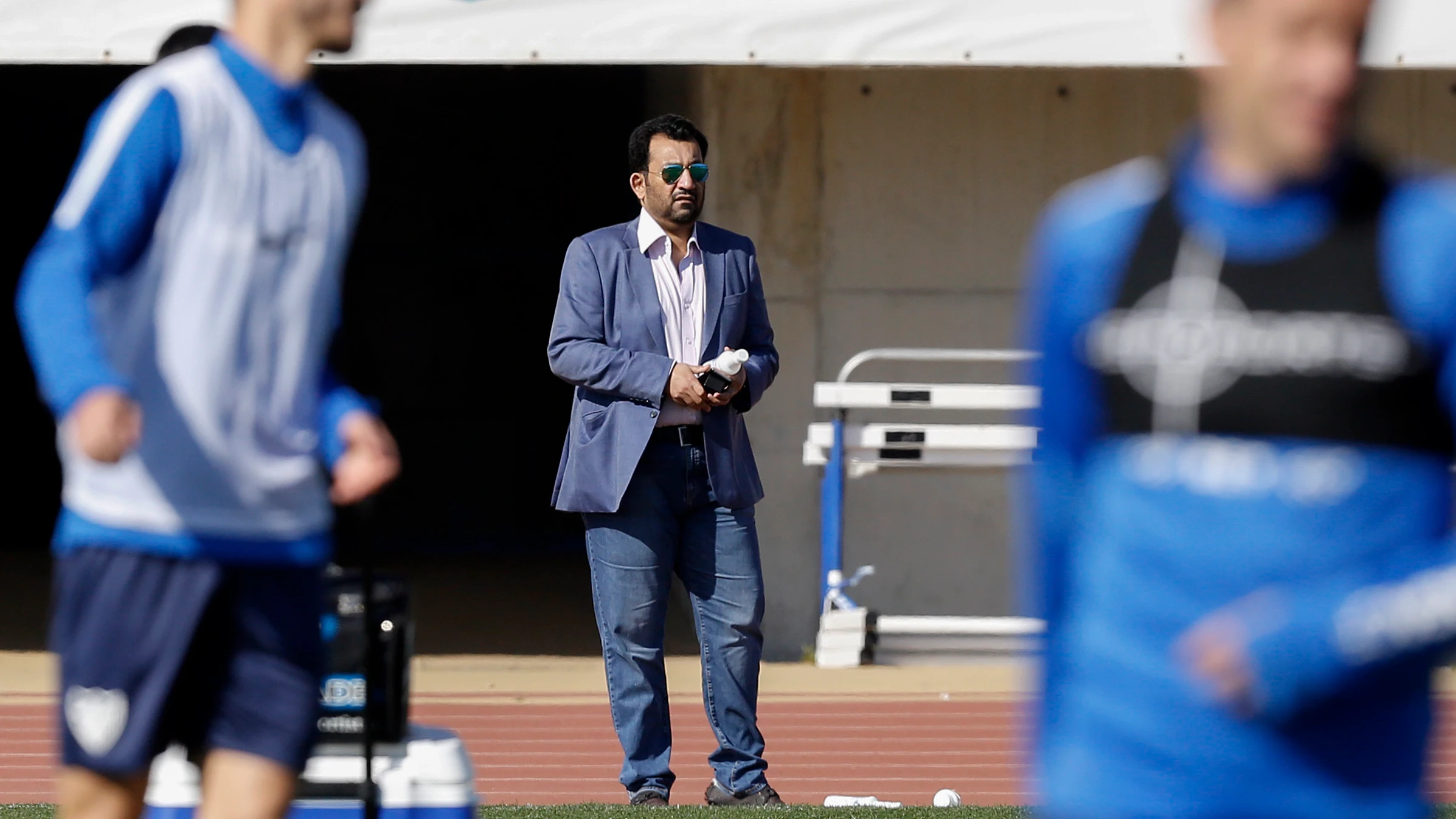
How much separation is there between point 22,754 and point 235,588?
184 inches

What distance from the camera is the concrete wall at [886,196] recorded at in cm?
923

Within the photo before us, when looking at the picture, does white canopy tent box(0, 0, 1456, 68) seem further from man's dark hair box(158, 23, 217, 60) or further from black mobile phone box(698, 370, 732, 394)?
man's dark hair box(158, 23, 217, 60)

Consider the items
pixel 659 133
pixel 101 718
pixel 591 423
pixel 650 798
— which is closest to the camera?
pixel 101 718

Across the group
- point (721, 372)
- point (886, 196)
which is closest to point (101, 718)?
point (721, 372)

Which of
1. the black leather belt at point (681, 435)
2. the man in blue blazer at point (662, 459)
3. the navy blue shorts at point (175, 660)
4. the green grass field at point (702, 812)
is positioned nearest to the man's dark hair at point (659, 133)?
the man in blue blazer at point (662, 459)

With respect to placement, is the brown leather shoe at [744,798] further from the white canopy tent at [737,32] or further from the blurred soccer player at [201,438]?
the blurred soccer player at [201,438]

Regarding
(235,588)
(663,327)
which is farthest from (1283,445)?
(663,327)

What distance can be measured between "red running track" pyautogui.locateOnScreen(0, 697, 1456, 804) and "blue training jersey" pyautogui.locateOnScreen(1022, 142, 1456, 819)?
4.32m

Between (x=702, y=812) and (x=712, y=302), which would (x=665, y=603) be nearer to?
(x=702, y=812)

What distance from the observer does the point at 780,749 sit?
722cm

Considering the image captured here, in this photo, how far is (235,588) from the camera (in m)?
2.77

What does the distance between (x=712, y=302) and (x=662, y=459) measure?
1.87 ft

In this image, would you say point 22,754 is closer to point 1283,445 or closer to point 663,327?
point 663,327

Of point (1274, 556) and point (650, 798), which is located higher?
point (1274, 556)
